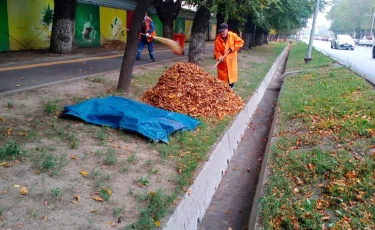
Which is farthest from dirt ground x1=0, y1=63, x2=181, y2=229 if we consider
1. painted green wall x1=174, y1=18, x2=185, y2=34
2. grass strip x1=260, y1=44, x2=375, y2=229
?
painted green wall x1=174, y1=18, x2=185, y2=34

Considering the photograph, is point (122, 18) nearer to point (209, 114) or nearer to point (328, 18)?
point (209, 114)

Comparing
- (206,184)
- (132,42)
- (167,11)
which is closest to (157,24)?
(167,11)

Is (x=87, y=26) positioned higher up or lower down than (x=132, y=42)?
higher up

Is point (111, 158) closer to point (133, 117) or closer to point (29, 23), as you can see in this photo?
point (133, 117)

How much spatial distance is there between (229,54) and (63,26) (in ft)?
24.4

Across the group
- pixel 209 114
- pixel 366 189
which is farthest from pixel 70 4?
pixel 366 189

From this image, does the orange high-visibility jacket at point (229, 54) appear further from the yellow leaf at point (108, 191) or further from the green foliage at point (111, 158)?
the yellow leaf at point (108, 191)

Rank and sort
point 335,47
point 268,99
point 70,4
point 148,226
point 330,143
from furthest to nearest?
point 335,47 < point 70,4 < point 268,99 < point 330,143 < point 148,226

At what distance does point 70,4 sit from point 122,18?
830 centimetres

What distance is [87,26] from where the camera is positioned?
1733 cm

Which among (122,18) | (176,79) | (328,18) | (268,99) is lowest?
(268,99)

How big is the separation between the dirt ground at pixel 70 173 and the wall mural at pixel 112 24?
1350 cm

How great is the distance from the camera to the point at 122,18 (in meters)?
20.6

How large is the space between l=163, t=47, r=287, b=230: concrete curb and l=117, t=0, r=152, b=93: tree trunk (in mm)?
2530
